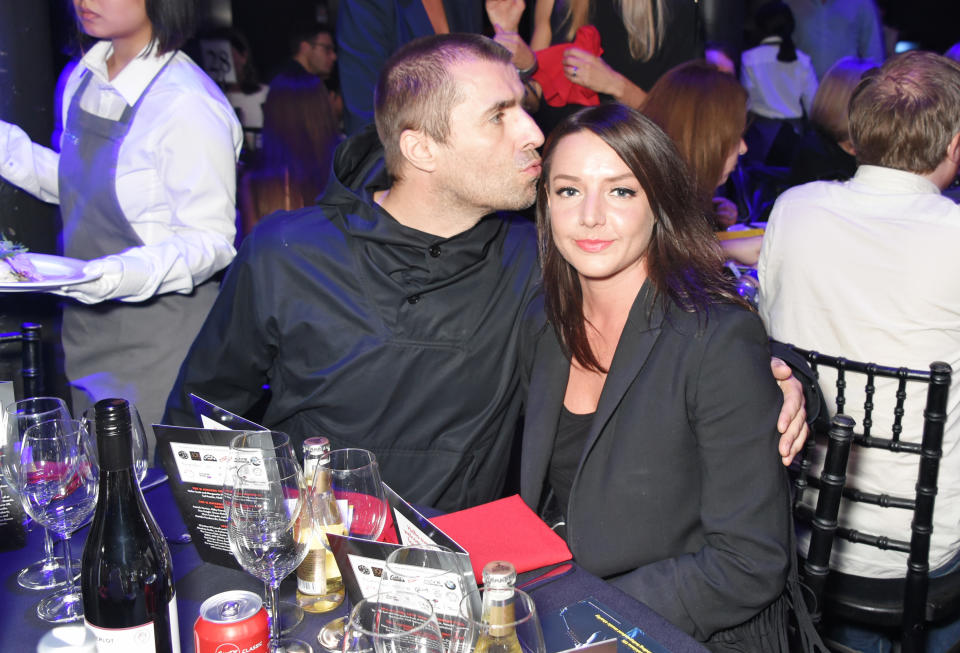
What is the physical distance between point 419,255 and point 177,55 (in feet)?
4.61

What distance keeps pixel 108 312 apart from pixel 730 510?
2147mm

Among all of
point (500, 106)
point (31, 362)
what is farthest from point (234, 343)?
point (500, 106)

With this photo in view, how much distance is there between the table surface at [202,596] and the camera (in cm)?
112

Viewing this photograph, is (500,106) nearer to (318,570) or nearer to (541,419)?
(541,419)

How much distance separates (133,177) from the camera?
2674 mm

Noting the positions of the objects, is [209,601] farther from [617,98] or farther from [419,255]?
[617,98]

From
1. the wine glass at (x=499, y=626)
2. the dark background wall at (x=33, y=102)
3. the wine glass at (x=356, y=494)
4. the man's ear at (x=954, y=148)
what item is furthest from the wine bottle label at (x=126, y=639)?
the man's ear at (x=954, y=148)

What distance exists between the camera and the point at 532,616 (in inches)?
32.4

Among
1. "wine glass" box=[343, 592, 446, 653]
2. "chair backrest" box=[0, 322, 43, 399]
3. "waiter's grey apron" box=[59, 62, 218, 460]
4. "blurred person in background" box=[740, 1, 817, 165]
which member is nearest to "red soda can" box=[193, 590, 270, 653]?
"wine glass" box=[343, 592, 446, 653]

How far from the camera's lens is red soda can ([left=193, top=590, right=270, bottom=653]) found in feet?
3.08

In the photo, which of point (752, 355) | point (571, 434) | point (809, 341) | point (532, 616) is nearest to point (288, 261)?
point (571, 434)

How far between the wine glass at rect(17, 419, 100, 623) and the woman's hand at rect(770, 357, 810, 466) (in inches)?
46.0

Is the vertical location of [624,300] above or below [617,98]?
below

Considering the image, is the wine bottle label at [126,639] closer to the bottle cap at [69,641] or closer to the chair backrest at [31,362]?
the bottle cap at [69,641]
